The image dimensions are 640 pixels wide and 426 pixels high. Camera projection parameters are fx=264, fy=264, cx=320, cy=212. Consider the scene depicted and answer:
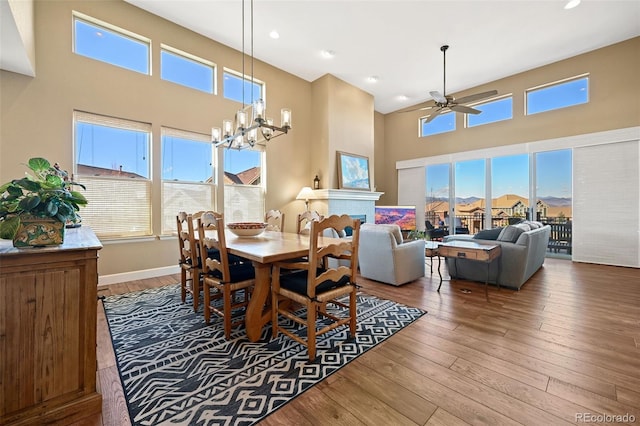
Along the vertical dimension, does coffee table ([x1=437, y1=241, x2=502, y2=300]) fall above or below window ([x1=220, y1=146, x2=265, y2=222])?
below

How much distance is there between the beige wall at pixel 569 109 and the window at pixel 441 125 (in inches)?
5.6

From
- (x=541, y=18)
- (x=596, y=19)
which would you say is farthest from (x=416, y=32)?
(x=596, y=19)

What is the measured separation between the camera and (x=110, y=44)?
3.90m

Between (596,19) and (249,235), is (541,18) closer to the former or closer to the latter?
(596,19)

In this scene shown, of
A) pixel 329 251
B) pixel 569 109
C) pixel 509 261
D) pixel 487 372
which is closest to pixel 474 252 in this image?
pixel 509 261

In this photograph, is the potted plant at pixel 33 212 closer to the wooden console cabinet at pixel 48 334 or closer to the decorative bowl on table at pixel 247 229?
the wooden console cabinet at pixel 48 334

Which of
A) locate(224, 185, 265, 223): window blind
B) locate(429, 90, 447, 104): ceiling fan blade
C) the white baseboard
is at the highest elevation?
locate(429, 90, 447, 104): ceiling fan blade

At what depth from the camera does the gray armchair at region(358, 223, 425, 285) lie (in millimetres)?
3619

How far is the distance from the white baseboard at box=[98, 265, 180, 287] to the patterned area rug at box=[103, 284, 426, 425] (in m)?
1.10

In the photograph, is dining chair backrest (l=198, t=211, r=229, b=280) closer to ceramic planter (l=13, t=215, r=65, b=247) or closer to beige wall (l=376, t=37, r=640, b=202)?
ceramic planter (l=13, t=215, r=65, b=247)

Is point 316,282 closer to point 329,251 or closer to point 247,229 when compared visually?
point 329,251

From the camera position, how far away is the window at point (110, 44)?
3654mm

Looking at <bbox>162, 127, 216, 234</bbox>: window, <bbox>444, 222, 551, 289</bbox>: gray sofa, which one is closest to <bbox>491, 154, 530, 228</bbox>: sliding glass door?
<bbox>444, 222, 551, 289</bbox>: gray sofa

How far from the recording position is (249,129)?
9.95ft
